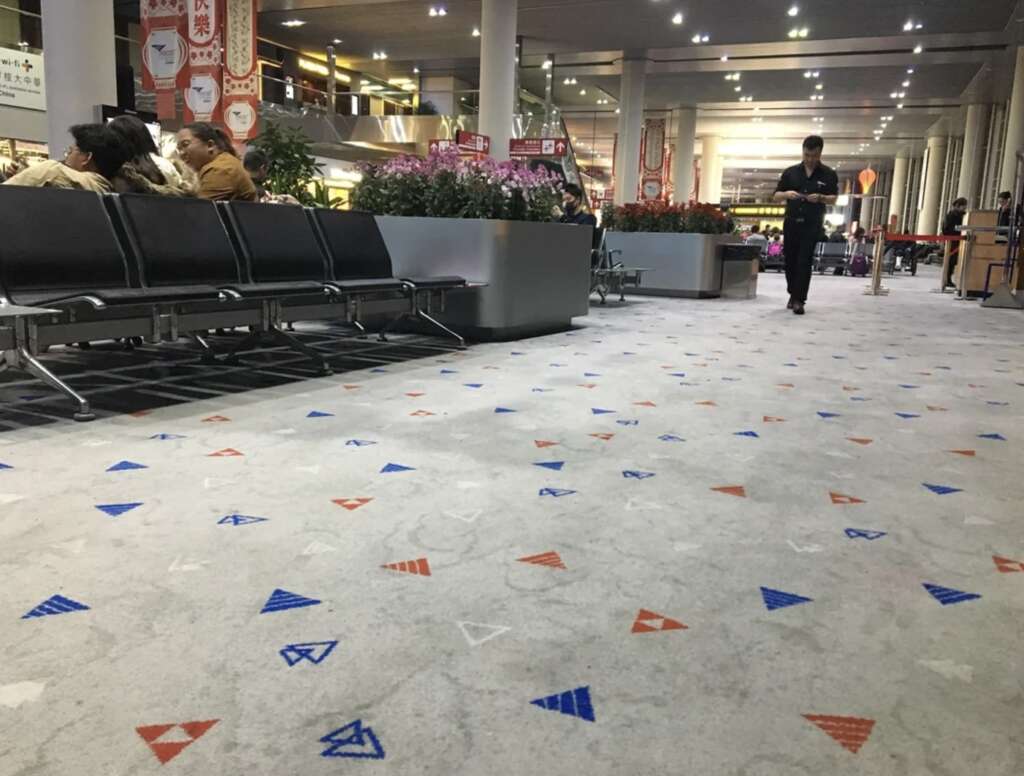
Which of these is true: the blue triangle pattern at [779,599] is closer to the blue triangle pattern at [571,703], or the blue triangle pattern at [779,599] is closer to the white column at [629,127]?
the blue triangle pattern at [571,703]

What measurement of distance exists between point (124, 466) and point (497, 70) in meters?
10.5

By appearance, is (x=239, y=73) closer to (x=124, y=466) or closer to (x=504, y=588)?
(x=124, y=466)

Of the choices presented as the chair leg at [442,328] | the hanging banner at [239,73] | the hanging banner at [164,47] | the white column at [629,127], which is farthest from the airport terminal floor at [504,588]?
the white column at [629,127]

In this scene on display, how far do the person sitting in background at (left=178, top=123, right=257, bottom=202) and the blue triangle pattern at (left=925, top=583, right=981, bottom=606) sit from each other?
469cm

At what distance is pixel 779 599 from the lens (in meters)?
1.91

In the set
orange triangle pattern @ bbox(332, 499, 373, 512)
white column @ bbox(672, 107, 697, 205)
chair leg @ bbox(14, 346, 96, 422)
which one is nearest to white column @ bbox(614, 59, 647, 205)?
white column @ bbox(672, 107, 697, 205)

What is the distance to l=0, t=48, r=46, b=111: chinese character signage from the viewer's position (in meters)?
13.6

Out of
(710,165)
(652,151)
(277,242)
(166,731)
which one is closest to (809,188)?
(277,242)

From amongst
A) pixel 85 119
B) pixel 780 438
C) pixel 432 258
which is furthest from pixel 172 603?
pixel 85 119

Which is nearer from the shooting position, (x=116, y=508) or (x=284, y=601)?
(x=284, y=601)

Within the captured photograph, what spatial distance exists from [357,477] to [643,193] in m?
25.3

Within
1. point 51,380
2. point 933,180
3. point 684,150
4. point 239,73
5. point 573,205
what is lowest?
point 51,380

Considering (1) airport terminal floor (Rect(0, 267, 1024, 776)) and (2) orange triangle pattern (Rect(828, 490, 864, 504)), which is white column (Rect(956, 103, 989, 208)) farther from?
(2) orange triangle pattern (Rect(828, 490, 864, 504))

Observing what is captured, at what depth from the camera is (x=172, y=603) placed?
1783mm
